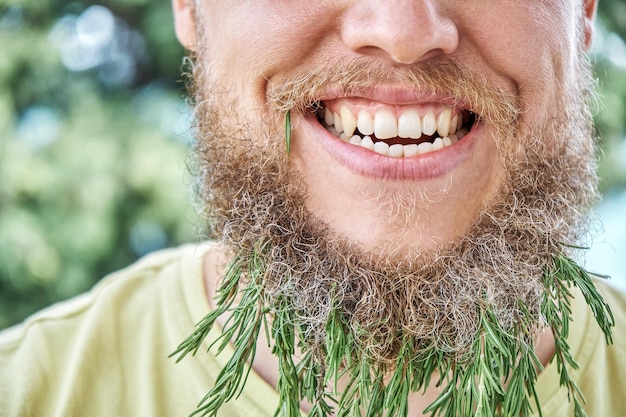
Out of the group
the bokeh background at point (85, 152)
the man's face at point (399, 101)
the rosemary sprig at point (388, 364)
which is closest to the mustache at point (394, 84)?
the man's face at point (399, 101)

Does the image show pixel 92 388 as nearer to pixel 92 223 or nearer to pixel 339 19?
pixel 339 19

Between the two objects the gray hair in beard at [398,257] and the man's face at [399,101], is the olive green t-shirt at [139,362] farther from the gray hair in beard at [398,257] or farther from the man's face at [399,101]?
the man's face at [399,101]

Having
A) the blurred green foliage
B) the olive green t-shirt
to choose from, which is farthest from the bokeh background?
the olive green t-shirt

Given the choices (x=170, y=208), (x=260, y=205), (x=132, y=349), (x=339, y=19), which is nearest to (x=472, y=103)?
(x=339, y=19)

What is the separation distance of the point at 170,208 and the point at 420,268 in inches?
70.1

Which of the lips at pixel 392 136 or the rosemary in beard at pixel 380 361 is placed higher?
the lips at pixel 392 136

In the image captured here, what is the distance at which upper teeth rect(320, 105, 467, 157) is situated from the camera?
1341 mm

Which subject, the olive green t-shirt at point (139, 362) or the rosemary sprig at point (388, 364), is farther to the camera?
the olive green t-shirt at point (139, 362)

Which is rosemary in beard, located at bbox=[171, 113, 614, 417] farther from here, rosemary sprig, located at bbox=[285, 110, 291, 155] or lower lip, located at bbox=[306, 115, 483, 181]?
lower lip, located at bbox=[306, 115, 483, 181]

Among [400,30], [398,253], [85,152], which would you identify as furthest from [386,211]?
[85,152]

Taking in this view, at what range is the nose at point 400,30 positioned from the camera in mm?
1226

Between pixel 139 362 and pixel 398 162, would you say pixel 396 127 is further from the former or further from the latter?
pixel 139 362

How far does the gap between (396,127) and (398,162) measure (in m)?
0.07

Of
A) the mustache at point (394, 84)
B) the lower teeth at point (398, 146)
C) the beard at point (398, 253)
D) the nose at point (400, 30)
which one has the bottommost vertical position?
the beard at point (398, 253)
